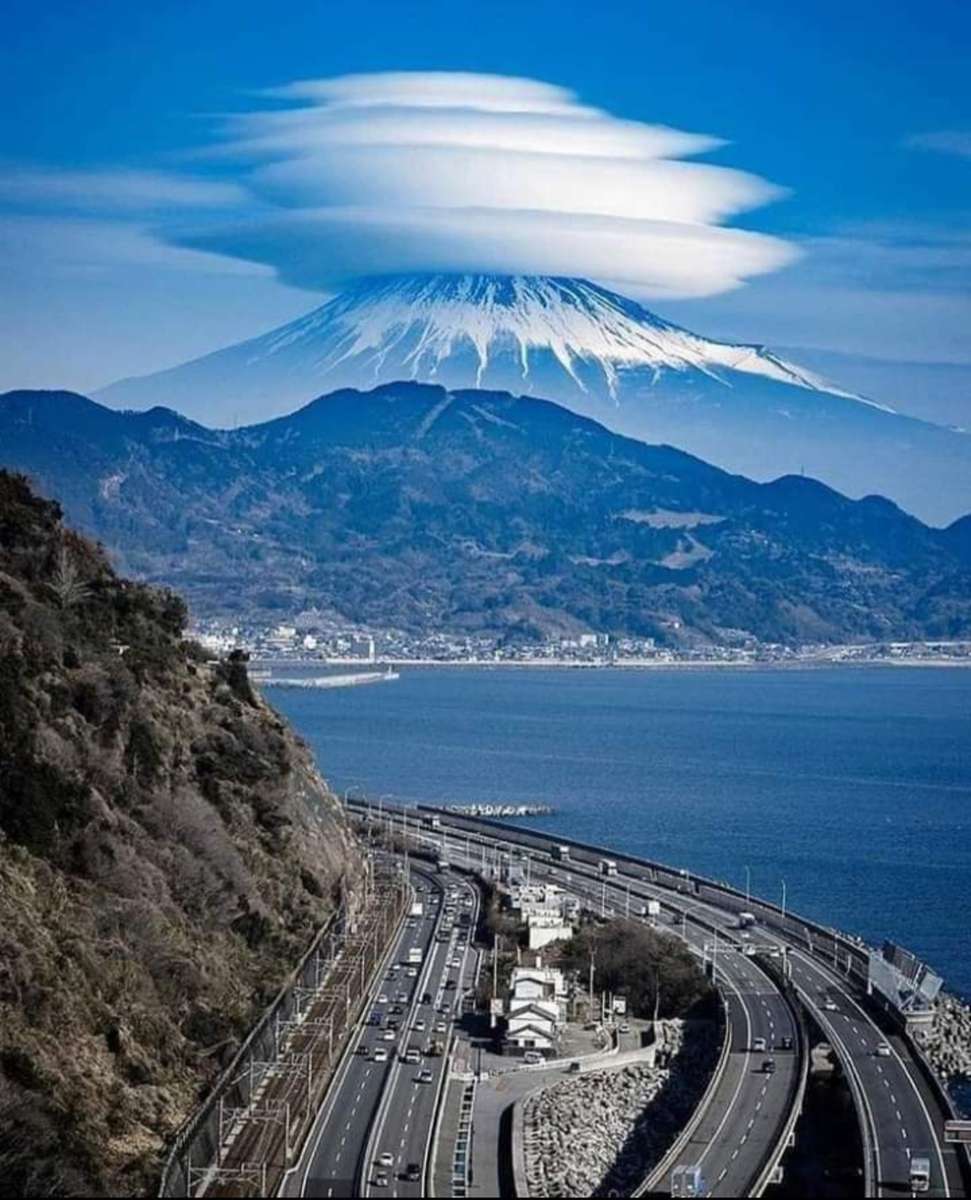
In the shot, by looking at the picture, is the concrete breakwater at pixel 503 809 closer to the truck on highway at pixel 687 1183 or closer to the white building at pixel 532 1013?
the white building at pixel 532 1013

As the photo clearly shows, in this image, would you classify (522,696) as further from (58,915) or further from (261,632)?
(58,915)

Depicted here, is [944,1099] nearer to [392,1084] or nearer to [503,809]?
[392,1084]

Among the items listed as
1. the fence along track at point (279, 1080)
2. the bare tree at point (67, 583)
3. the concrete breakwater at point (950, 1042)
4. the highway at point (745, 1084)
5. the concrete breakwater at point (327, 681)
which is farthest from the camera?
the concrete breakwater at point (327, 681)

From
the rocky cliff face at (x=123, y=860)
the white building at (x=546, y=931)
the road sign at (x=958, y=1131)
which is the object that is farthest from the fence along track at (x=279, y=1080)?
the road sign at (x=958, y=1131)

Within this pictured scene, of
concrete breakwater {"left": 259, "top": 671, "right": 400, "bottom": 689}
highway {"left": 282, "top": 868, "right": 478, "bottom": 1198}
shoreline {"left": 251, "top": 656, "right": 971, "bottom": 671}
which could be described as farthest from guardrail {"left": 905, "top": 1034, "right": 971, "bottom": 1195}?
shoreline {"left": 251, "top": 656, "right": 971, "bottom": 671}

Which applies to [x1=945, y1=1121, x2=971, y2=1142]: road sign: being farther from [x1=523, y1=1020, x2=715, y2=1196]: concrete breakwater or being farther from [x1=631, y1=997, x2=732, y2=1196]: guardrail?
[x1=523, y1=1020, x2=715, y2=1196]: concrete breakwater

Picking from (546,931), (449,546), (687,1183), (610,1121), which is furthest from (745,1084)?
(449,546)

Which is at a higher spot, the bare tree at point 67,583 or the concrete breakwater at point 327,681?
the bare tree at point 67,583
